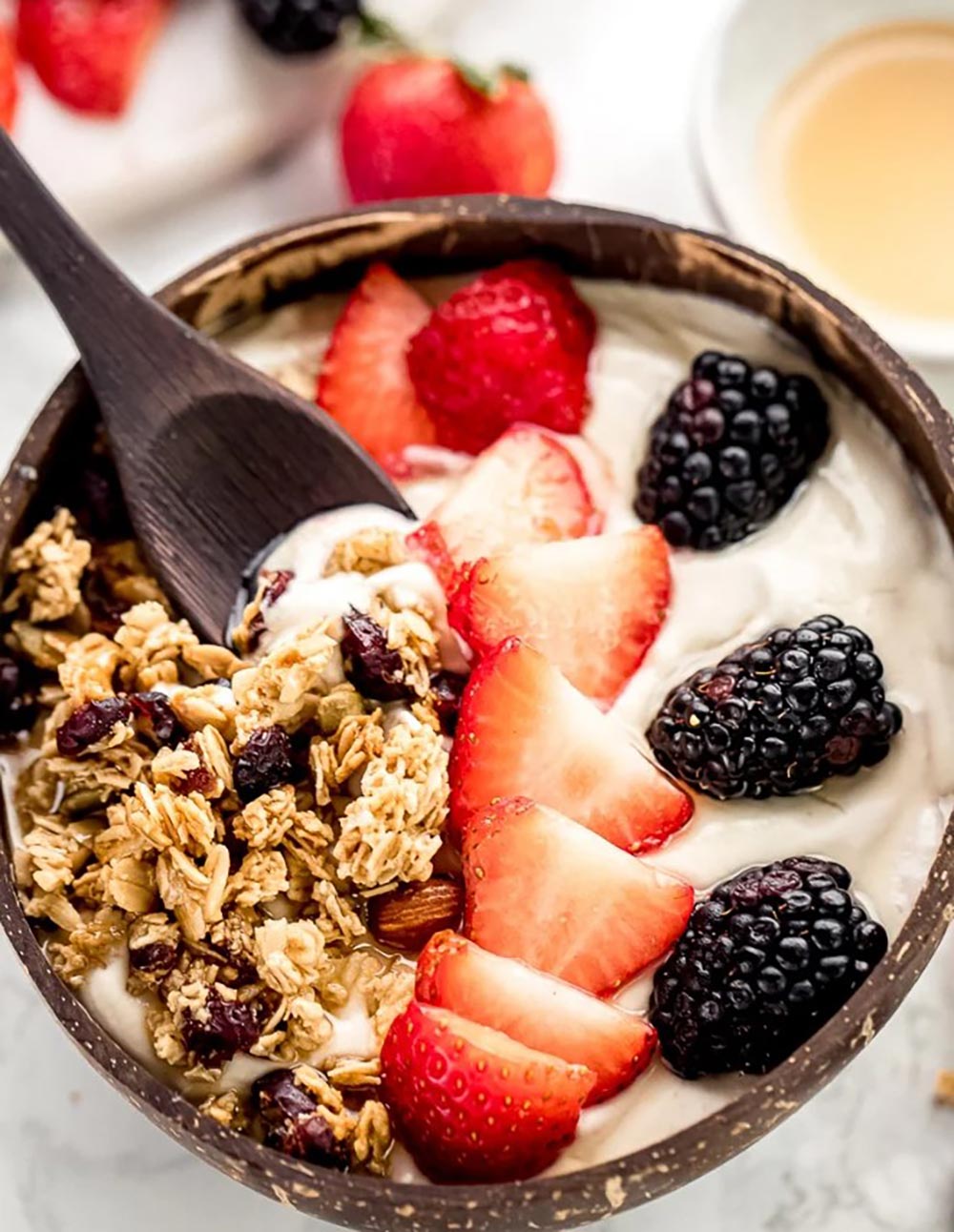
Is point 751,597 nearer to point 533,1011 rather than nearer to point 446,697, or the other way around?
point 446,697

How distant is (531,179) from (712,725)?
0.81 metres

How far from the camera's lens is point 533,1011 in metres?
1.53

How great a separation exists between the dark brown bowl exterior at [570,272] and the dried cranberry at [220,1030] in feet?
0.16

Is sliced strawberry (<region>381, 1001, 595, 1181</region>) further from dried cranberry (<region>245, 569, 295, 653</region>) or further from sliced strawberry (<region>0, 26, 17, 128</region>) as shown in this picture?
sliced strawberry (<region>0, 26, 17, 128</region>)

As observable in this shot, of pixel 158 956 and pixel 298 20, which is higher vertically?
pixel 298 20

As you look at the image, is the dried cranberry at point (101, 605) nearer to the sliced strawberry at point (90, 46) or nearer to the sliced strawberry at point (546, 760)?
the sliced strawberry at point (546, 760)

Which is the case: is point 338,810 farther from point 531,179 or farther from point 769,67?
point 769,67

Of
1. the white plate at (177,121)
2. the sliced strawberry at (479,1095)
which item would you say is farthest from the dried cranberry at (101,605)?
the white plate at (177,121)

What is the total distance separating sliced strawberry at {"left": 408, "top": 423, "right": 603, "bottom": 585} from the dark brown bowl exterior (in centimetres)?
20

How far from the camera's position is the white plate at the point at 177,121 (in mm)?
2166

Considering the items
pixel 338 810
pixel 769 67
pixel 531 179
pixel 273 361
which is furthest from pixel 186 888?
pixel 769 67

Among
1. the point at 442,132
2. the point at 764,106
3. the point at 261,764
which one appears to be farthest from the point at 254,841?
the point at 764,106

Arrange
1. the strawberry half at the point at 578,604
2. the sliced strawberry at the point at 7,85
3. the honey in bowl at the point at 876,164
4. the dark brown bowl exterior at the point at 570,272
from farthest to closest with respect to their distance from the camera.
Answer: the honey in bowl at the point at 876,164 → the sliced strawberry at the point at 7,85 → the strawberry half at the point at 578,604 → the dark brown bowl exterior at the point at 570,272

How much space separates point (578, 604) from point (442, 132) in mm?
671
